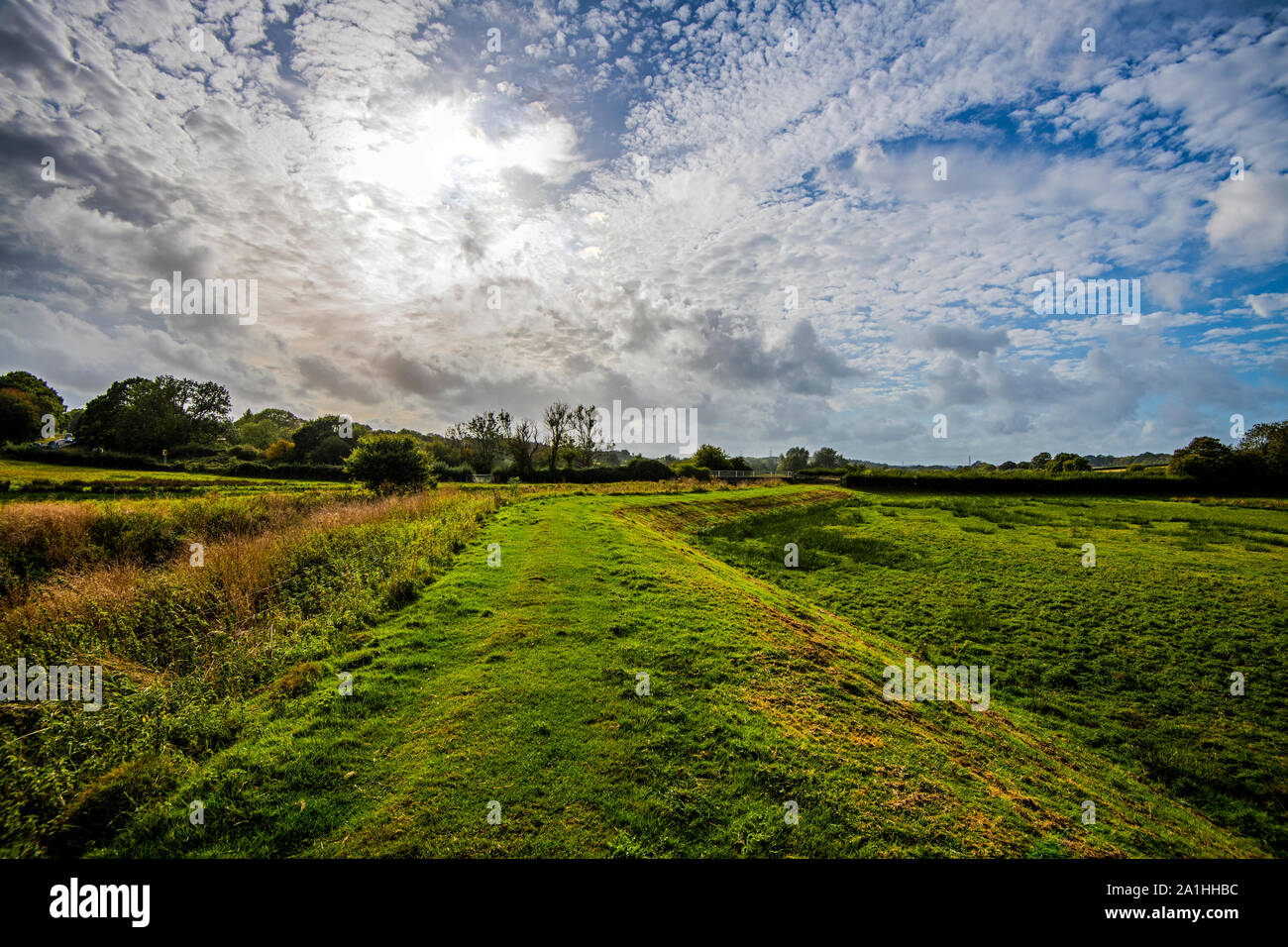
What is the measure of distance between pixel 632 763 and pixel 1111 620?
622 inches

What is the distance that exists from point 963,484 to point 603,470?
141ft

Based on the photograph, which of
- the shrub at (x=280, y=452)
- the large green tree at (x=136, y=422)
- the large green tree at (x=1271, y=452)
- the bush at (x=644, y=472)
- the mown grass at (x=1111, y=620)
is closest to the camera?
the mown grass at (x=1111, y=620)

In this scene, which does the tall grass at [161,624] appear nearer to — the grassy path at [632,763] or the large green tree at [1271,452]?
the grassy path at [632,763]

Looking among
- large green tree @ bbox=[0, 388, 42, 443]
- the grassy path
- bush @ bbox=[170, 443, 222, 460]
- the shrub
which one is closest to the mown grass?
the grassy path

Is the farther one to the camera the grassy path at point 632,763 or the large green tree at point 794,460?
the large green tree at point 794,460

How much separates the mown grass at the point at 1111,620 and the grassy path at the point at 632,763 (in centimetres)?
159

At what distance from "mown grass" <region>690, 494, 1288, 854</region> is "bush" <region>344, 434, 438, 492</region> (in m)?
18.4

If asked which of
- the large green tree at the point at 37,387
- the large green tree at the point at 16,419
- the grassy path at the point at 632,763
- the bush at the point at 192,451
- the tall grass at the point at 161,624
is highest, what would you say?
the large green tree at the point at 37,387

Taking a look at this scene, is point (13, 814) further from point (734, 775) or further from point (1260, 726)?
point (1260, 726)

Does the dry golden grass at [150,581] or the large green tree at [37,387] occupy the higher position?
the large green tree at [37,387]

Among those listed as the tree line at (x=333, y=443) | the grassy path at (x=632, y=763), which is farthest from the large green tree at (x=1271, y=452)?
the grassy path at (x=632, y=763)

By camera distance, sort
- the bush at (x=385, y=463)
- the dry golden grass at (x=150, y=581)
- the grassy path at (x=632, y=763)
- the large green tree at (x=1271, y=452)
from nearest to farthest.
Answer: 1. the grassy path at (x=632, y=763)
2. the dry golden grass at (x=150, y=581)
3. the bush at (x=385, y=463)
4. the large green tree at (x=1271, y=452)

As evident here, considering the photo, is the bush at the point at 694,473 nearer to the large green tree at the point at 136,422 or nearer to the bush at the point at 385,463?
the bush at the point at 385,463

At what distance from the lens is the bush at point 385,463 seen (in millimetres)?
27984
